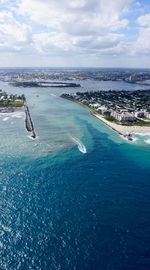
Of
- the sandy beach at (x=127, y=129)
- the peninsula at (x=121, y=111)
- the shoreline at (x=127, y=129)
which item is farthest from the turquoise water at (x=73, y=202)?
the peninsula at (x=121, y=111)

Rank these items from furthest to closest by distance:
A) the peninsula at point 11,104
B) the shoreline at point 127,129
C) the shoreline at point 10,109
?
the peninsula at point 11,104 → the shoreline at point 10,109 → the shoreline at point 127,129

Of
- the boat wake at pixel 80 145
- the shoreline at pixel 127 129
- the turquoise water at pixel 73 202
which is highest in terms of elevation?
the boat wake at pixel 80 145

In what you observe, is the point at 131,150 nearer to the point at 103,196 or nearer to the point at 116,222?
the point at 103,196

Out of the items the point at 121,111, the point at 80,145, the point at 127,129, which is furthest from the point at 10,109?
the point at 80,145

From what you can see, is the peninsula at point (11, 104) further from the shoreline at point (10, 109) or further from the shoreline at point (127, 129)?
the shoreline at point (127, 129)

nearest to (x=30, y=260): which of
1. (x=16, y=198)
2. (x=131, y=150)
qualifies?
(x=16, y=198)

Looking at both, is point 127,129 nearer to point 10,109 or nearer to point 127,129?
point 127,129
